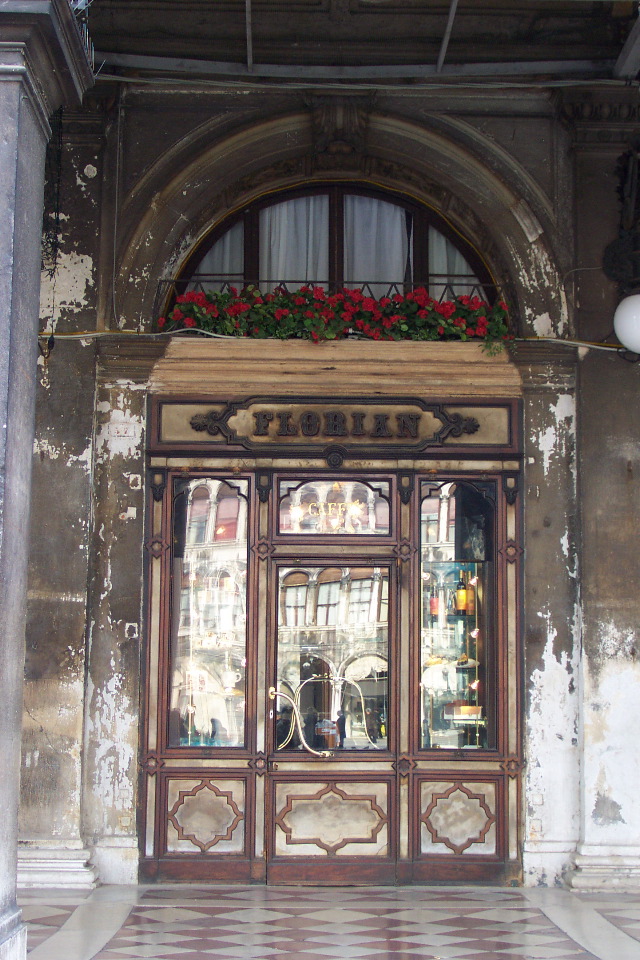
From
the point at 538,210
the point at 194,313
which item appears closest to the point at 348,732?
the point at 194,313

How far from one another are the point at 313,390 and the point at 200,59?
2.65 metres

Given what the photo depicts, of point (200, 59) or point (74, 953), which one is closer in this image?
point (74, 953)

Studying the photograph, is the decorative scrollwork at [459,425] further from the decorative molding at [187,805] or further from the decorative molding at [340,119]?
the decorative molding at [187,805]

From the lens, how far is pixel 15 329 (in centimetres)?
529

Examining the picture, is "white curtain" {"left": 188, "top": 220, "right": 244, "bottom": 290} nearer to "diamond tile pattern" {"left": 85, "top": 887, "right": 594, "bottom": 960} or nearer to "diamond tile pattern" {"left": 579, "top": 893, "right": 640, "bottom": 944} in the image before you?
"diamond tile pattern" {"left": 85, "top": 887, "right": 594, "bottom": 960}

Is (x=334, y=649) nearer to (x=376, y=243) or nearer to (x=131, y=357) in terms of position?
(x=131, y=357)

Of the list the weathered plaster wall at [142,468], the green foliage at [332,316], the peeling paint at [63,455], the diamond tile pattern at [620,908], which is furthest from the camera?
the green foliage at [332,316]

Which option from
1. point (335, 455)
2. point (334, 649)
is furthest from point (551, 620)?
point (335, 455)

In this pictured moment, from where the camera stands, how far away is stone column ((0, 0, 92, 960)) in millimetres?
5129

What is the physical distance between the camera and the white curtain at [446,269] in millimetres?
9016

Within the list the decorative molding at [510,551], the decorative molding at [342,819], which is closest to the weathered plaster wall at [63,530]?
the decorative molding at [342,819]

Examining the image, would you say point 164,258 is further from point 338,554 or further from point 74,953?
point 74,953

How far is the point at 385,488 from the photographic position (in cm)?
856

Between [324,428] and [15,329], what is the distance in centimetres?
353
